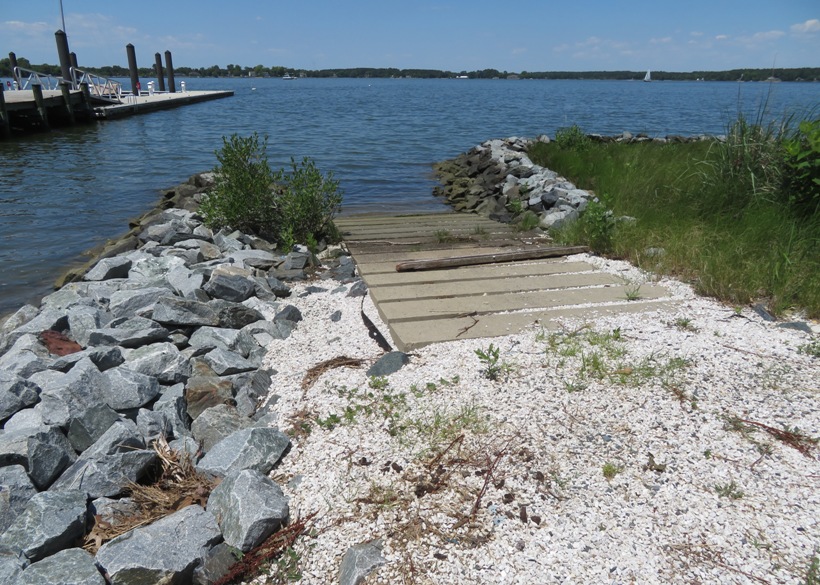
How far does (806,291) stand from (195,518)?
4.61 metres

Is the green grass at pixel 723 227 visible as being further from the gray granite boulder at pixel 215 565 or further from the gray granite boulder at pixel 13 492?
the gray granite boulder at pixel 13 492

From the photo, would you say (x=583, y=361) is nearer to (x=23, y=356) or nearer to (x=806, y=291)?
(x=806, y=291)

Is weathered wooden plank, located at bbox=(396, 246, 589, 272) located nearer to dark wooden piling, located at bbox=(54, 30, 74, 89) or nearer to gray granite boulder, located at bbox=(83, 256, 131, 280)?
gray granite boulder, located at bbox=(83, 256, 131, 280)

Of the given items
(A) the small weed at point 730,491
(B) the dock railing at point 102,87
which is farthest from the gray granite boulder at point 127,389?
(B) the dock railing at point 102,87

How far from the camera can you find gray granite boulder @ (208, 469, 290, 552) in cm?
262

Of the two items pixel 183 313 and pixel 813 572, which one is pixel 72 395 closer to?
pixel 183 313

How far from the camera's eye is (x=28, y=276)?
8008 mm

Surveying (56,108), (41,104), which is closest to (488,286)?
(41,104)

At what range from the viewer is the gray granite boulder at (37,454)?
3.18 metres

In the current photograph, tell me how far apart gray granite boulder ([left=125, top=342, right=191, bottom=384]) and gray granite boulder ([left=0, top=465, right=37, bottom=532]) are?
1.17 metres

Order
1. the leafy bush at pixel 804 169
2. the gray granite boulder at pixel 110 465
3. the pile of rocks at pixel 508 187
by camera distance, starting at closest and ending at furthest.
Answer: the gray granite boulder at pixel 110 465, the leafy bush at pixel 804 169, the pile of rocks at pixel 508 187

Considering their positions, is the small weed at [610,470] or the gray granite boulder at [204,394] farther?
the gray granite boulder at [204,394]

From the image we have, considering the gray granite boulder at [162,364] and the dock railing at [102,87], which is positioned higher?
the dock railing at [102,87]

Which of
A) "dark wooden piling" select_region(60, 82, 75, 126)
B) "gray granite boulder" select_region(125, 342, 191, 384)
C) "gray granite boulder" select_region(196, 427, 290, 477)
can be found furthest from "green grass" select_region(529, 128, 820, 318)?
"dark wooden piling" select_region(60, 82, 75, 126)
